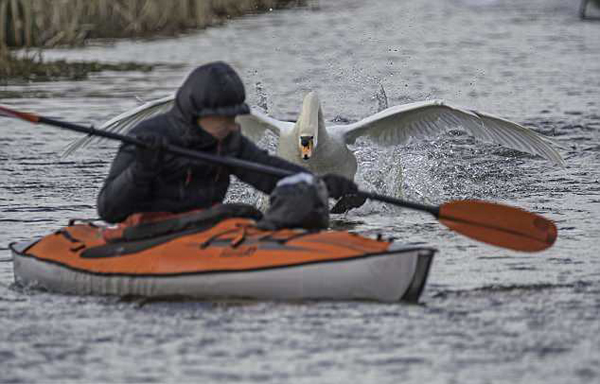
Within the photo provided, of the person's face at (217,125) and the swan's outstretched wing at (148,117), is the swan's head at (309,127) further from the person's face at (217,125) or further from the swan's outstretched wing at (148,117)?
the person's face at (217,125)

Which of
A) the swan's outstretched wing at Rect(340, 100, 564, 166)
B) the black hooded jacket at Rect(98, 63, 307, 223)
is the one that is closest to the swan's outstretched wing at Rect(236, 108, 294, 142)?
the swan's outstretched wing at Rect(340, 100, 564, 166)

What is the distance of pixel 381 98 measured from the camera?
1305 centimetres

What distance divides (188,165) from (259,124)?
3856 millimetres

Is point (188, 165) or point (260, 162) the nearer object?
point (188, 165)

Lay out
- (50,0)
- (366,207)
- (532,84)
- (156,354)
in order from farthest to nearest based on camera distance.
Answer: (50,0), (532,84), (366,207), (156,354)

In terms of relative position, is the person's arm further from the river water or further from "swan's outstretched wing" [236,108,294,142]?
"swan's outstretched wing" [236,108,294,142]

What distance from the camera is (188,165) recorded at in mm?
7812

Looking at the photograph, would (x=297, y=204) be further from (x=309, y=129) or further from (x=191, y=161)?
(x=309, y=129)

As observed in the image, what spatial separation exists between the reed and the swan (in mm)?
9806

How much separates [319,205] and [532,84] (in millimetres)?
13462

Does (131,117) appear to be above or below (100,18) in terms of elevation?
above

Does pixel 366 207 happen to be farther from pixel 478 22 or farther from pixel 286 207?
pixel 478 22

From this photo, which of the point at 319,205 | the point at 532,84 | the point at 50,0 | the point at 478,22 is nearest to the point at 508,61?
the point at 532,84

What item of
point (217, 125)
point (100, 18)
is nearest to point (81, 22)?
point (100, 18)
